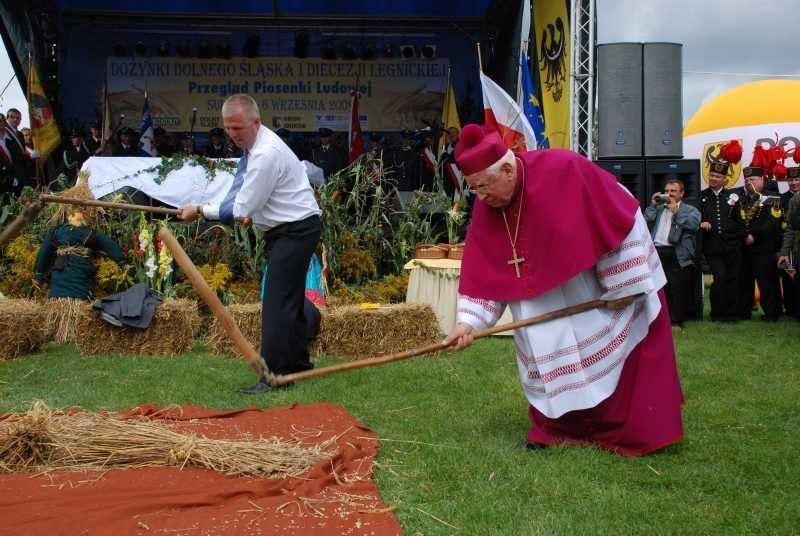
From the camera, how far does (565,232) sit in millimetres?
4273

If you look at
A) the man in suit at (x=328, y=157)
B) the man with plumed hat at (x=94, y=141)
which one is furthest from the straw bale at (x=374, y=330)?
the man with plumed hat at (x=94, y=141)

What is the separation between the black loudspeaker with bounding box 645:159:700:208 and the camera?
428 inches

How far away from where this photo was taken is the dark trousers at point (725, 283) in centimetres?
1037

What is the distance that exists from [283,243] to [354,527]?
3110 mm

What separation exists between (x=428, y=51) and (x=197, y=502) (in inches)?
542

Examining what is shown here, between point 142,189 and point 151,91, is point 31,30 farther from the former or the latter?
point 142,189

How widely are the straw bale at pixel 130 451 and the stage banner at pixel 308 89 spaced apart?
1263 cm

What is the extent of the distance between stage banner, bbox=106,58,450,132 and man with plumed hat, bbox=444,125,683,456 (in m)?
12.1

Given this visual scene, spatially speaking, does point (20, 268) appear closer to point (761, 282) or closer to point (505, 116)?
point (505, 116)

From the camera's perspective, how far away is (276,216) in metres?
6.11

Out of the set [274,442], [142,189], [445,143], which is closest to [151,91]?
[445,143]

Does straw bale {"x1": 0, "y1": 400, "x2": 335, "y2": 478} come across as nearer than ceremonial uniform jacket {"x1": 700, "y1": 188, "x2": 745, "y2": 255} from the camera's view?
Yes

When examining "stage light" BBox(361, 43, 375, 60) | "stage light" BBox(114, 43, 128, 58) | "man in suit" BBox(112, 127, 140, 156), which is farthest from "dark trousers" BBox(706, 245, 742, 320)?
"stage light" BBox(114, 43, 128, 58)

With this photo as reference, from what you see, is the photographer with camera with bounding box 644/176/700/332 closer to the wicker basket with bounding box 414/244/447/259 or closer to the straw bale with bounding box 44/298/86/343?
the wicker basket with bounding box 414/244/447/259
